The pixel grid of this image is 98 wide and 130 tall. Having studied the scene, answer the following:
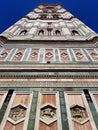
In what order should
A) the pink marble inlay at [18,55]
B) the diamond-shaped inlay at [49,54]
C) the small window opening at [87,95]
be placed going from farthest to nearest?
the diamond-shaped inlay at [49,54] < the pink marble inlay at [18,55] < the small window opening at [87,95]

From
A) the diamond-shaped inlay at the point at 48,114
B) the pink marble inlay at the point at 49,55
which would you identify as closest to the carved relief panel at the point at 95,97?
the diamond-shaped inlay at the point at 48,114

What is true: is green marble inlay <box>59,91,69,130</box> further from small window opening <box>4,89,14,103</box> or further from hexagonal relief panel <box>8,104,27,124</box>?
small window opening <box>4,89,14,103</box>

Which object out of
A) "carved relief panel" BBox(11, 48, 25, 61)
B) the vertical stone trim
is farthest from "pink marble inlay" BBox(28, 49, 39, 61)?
the vertical stone trim

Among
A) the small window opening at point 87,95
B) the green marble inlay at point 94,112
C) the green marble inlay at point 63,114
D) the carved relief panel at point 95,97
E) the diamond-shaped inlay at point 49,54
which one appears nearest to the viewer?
the green marble inlay at point 63,114

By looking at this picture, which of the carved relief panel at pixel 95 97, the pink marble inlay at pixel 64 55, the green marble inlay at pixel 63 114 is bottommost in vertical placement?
the green marble inlay at pixel 63 114

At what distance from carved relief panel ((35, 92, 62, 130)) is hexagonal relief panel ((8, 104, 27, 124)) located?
0.76 feet

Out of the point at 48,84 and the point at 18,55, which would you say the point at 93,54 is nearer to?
the point at 18,55

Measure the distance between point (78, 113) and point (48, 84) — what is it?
1.18 m

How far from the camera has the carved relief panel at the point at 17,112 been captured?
11.5 feet

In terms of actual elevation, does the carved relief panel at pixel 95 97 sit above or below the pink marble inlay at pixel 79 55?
below

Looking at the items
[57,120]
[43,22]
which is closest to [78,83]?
[57,120]

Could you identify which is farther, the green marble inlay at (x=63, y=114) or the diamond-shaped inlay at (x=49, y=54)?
the diamond-shaped inlay at (x=49, y=54)

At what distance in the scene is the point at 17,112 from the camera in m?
3.93

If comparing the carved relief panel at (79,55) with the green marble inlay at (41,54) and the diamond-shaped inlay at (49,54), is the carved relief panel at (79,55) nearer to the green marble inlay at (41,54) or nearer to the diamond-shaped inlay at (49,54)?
the diamond-shaped inlay at (49,54)
